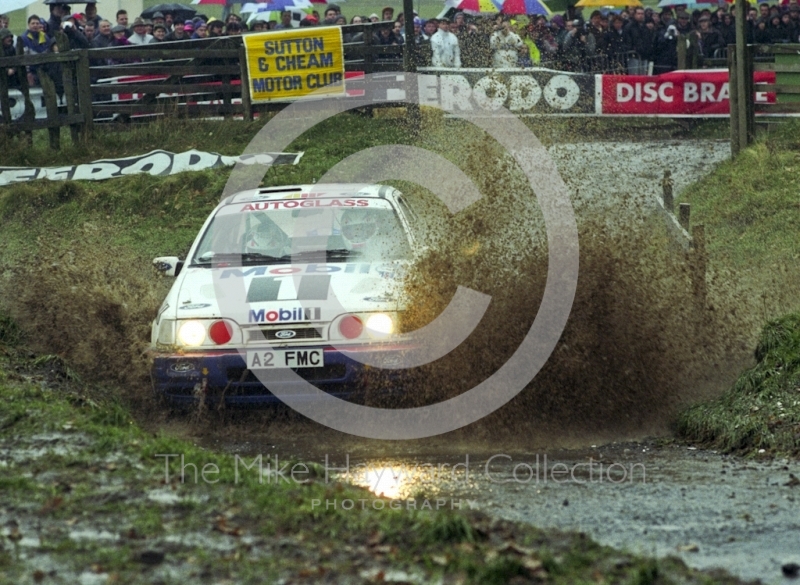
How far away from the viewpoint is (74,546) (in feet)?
14.6

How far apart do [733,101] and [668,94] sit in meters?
2.77

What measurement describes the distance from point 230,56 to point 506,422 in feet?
45.5

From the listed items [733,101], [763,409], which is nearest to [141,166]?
[733,101]

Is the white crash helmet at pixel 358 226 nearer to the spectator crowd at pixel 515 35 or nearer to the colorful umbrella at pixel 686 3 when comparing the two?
the spectator crowd at pixel 515 35

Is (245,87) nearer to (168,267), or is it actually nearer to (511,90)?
(511,90)

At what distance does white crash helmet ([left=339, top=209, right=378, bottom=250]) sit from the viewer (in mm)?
8352

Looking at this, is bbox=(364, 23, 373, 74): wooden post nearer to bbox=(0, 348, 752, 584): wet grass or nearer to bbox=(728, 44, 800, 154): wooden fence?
bbox=(728, 44, 800, 154): wooden fence

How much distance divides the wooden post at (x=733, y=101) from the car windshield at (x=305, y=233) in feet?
34.6

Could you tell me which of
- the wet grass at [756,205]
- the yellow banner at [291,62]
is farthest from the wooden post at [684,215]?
the yellow banner at [291,62]

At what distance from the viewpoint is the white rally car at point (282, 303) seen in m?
7.14

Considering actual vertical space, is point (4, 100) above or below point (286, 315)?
above

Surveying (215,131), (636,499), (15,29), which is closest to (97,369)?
(636,499)

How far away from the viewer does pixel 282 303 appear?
7.34 m

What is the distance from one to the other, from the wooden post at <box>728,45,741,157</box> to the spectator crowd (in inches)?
156
